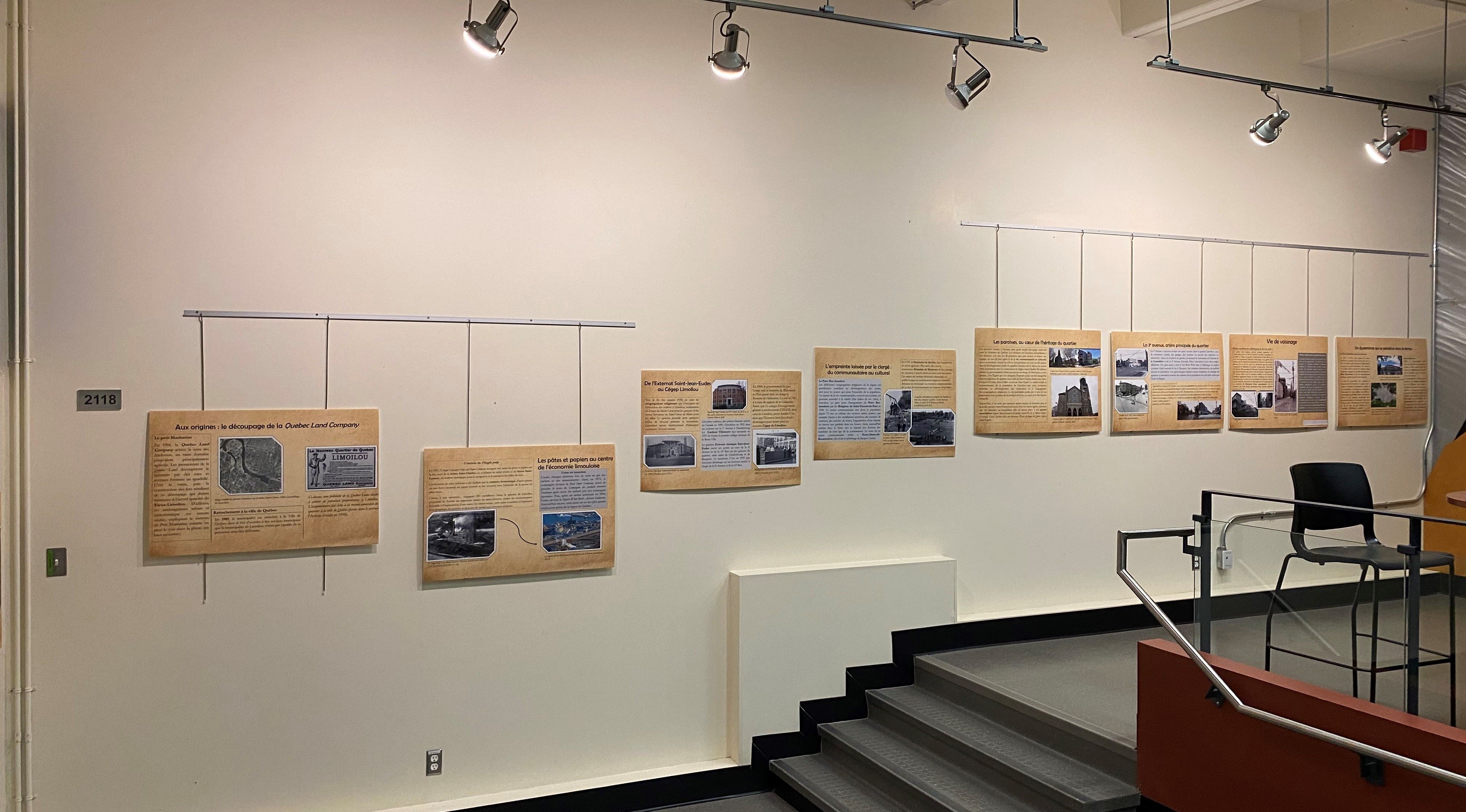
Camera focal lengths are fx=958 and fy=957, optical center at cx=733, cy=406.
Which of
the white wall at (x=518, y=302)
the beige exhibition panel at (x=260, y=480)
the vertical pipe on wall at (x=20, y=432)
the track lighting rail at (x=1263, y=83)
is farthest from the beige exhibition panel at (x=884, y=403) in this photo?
the vertical pipe on wall at (x=20, y=432)

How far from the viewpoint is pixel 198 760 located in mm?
4066

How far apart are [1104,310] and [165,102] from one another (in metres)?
5.10

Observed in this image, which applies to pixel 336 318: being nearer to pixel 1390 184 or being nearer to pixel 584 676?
pixel 584 676

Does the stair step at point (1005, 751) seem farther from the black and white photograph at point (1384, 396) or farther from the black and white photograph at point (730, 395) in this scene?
the black and white photograph at point (1384, 396)

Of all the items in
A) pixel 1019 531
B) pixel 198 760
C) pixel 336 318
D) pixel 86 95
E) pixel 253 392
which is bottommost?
pixel 198 760

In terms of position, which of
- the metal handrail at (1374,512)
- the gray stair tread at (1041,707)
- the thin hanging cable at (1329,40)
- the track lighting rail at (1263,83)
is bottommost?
the gray stair tread at (1041,707)

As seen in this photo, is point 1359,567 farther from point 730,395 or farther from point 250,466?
point 250,466

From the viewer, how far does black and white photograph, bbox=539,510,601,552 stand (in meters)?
4.60

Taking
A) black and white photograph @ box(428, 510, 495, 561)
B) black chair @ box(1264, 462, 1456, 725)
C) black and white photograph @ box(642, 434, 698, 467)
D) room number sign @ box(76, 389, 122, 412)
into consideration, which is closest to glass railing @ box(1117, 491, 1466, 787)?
black chair @ box(1264, 462, 1456, 725)

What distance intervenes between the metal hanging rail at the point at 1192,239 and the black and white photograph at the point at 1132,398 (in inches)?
36.4

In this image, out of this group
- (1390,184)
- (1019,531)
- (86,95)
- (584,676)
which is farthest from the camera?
(1390,184)

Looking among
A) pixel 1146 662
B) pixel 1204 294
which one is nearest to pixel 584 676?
pixel 1146 662

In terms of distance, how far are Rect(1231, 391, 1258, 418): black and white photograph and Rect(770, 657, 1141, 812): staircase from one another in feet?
9.52

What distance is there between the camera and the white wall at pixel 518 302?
3.96m
